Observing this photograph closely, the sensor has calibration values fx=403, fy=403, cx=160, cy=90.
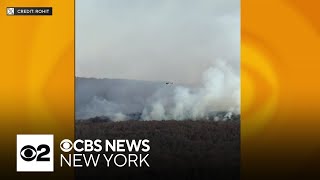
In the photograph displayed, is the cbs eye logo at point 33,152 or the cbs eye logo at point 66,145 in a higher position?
the cbs eye logo at point 66,145

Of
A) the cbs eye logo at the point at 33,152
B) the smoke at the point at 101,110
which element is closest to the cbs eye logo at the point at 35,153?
the cbs eye logo at the point at 33,152

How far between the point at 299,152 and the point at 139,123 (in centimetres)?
151

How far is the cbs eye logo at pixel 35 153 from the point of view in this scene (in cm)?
368

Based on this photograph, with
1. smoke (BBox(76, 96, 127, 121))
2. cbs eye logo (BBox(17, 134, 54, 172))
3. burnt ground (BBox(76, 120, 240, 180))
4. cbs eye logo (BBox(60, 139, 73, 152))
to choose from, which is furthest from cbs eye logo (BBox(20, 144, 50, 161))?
smoke (BBox(76, 96, 127, 121))

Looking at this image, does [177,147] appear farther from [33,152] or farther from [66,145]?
[33,152]

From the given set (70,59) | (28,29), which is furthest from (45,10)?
(70,59)

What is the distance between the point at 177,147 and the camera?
3.75 meters

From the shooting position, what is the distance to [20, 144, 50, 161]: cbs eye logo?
145 inches

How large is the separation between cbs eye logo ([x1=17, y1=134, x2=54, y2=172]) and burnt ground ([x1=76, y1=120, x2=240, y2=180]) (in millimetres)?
277

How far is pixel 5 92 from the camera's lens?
367 cm

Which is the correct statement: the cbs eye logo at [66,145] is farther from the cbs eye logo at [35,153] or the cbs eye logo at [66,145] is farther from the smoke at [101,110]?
the smoke at [101,110]

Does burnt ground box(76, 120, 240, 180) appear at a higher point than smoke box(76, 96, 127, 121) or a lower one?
lower

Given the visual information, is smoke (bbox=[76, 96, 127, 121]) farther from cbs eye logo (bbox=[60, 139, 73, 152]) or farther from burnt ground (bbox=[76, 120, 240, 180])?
cbs eye logo (bbox=[60, 139, 73, 152])

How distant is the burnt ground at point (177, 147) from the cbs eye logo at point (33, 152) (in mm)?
312
